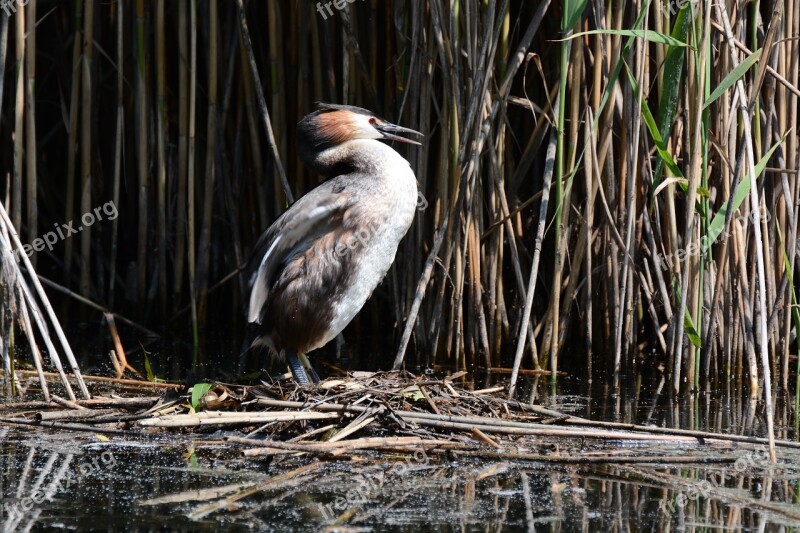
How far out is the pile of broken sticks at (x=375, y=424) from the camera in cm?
345

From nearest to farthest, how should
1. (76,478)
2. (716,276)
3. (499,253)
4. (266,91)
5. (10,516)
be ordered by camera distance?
1. (10,516)
2. (76,478)
3. (716,276)
4. (499,253)
5. (266,91)

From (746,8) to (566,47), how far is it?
94cm

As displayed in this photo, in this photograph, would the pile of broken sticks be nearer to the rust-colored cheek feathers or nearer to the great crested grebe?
the great crested grebe

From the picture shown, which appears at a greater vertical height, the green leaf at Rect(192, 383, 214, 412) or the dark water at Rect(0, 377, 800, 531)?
the green leaf at Rect(192, 383, 214, 412)

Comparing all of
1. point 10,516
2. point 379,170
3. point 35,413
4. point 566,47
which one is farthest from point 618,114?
point 10,516

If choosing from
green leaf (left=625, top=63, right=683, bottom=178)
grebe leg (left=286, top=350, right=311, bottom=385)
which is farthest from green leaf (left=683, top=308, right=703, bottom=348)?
grebe leg (left=286, top=350, right=311, bottom=385)

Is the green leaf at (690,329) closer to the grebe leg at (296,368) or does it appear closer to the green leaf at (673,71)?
the green leaf at (673,71)

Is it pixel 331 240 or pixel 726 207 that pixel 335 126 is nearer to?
pixel 331 240

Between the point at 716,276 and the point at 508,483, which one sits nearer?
the point at 508,483

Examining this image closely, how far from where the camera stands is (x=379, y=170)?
4703 mm

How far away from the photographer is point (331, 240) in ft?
15.3

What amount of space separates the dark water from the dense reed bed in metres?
1.00

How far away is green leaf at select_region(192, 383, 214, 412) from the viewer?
3.82m

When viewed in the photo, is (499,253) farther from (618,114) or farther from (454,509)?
(454,509)
